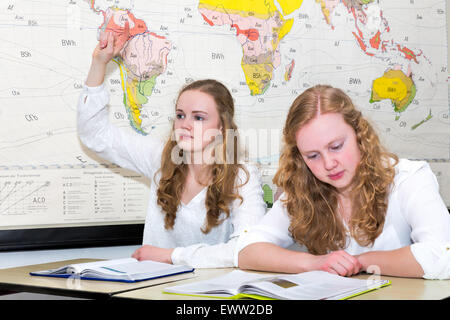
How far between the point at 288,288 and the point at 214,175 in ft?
3.12

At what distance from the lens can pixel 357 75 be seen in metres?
2.72

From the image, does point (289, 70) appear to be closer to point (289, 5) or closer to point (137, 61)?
point (289, 5)

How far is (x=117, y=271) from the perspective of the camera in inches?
58.7

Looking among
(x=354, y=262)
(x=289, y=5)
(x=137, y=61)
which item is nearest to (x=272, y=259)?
(x=354, y=262)

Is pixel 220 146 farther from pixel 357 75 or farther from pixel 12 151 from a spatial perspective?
pixel 357 75

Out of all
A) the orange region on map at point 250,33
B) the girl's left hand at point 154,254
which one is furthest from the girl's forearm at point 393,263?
the orange region on map at point 250,33

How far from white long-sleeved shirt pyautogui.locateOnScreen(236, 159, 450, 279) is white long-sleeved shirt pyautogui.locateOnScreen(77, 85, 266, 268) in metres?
0.21

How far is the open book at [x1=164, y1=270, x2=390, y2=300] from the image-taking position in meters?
1.17

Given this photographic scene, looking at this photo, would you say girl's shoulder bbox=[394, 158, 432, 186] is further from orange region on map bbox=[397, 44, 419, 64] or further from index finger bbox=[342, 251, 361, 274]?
orange region on map bbox=[397, 44, 419, 64]

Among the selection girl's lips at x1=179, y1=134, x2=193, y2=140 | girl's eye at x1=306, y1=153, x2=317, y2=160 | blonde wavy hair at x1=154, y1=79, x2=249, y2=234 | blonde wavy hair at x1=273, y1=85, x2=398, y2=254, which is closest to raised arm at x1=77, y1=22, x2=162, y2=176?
blonde wavy hair at x1=154, y1=79, x2=249, y2=234

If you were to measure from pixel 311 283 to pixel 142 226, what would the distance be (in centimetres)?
120

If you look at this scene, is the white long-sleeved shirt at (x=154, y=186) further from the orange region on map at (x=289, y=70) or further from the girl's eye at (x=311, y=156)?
the orange region on map at (x=289, y=70)

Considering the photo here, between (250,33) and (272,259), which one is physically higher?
(250,33)
